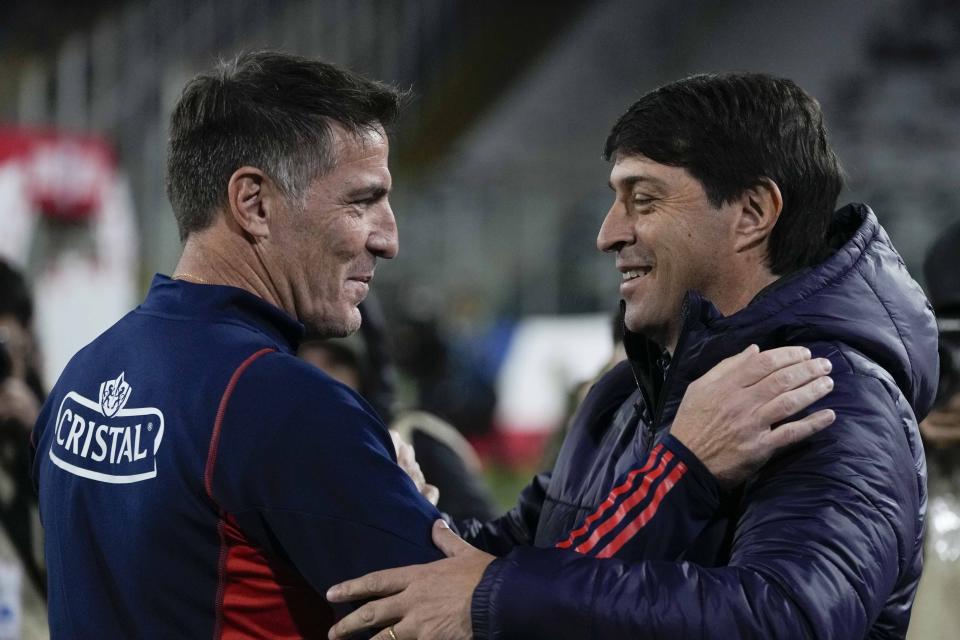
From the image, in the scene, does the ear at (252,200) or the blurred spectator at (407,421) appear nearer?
the ear at (252,200)

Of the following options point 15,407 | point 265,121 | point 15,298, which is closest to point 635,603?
point 265,121

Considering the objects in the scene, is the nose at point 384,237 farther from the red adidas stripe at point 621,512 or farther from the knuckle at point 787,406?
the knuckle at point 787,406

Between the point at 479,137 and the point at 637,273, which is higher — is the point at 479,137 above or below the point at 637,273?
above

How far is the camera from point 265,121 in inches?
82.7

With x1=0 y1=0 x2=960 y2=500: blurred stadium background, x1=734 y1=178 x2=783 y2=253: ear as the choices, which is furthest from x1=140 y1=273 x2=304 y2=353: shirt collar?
x1=0 y1=0 x2=960 y2=500: blurred stadium background

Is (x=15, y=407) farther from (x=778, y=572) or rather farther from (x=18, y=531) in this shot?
(x=778, y=572)

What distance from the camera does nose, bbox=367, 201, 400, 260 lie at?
221 centimetres

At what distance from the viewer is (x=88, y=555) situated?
1.99 metres

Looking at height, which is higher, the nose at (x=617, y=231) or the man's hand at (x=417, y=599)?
the nose at (x=617, y=231)

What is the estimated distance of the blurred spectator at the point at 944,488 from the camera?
3.24m

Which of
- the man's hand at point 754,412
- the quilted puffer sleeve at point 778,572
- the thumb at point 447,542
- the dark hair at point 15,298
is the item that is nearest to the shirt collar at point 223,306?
the thumb at point 447,542

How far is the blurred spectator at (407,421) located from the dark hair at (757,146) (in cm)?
177

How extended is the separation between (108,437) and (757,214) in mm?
1107

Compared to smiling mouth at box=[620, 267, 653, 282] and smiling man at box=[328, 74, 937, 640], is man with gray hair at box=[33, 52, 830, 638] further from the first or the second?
smiling mouth at box=[620, 267, 653, 282]
